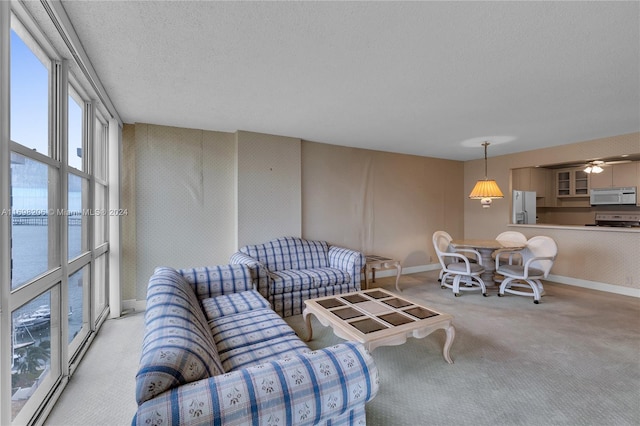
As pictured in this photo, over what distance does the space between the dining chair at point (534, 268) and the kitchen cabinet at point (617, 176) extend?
2.72 metres

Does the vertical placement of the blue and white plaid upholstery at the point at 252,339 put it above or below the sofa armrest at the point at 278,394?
below

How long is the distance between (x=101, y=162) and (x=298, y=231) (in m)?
2.53

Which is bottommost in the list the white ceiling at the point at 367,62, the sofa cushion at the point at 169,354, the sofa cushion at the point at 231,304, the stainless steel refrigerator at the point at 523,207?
the sofa cushion at the point at 231,304

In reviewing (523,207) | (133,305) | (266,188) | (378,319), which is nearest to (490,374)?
(378,319)

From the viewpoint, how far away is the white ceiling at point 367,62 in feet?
5.10

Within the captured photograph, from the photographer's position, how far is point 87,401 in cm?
182

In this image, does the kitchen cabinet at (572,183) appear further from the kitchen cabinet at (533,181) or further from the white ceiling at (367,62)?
the white ceiling at (367,62)

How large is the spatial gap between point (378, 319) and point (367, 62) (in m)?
1.95

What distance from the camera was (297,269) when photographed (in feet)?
12.3

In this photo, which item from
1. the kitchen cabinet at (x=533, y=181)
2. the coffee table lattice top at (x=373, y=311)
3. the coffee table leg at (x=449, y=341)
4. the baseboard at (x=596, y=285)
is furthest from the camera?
the kitchen cabinet at (x=533, y=181)

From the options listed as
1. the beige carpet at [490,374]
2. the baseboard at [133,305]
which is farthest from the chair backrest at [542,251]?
the baseboard at [133,305]

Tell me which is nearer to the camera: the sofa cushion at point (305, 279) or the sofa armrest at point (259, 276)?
the sofa armrest at point (259, 276)

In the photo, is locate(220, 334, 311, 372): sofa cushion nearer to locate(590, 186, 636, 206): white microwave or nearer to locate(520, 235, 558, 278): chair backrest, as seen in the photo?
locate(520, 235, 558, 278): chair backrest

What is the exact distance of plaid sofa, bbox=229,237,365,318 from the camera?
10.5 ft
